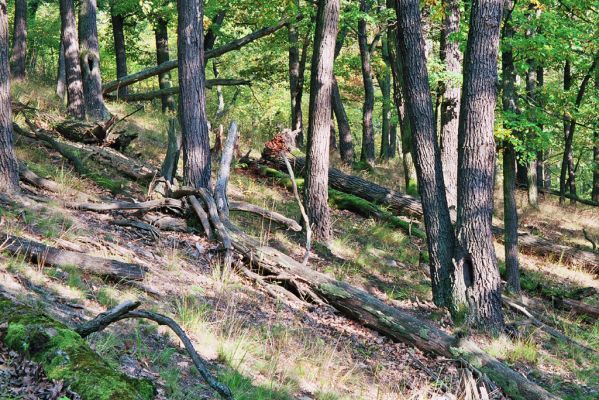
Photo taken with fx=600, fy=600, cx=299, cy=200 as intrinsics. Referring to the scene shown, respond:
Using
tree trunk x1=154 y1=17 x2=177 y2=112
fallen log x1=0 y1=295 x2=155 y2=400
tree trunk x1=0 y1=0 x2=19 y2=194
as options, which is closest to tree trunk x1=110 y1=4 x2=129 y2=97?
tree trunk x1=154 y1=17 x2=177 y2=112

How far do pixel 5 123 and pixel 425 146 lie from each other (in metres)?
5.65

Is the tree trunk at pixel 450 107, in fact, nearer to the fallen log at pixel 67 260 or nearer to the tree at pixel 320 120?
the tree at pixel 320 120

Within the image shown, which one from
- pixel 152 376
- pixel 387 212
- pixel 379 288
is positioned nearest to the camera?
pixel 152 376

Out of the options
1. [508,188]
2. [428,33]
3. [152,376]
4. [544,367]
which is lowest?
[544,367]

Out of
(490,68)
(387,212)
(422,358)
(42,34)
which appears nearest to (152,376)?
(422,358)

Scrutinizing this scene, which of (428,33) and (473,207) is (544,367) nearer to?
(473,207)

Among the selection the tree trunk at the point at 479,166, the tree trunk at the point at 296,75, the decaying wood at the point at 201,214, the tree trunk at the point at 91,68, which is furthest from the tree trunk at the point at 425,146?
the tree trunk at the point at 296,75

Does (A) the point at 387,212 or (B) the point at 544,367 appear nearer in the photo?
(B) the point at 544,367

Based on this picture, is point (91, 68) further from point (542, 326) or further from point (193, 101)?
point (542, 326)

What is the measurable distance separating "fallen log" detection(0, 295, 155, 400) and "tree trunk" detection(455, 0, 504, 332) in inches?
220

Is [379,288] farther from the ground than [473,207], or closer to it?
closer to it

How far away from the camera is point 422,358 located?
7.12 m

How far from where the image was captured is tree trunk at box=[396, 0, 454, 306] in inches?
337

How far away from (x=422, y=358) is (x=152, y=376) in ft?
12.1
